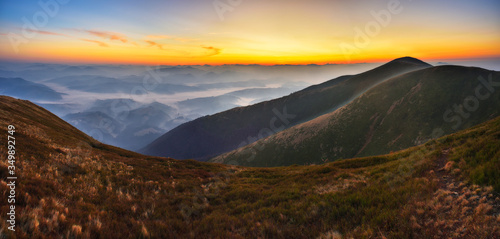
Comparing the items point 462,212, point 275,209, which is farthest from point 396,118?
point 275,209

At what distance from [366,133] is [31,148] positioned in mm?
117109

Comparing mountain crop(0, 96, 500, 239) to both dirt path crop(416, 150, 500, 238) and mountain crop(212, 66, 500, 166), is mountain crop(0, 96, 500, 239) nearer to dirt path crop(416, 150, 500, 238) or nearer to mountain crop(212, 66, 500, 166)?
dirt path crop(416, 150, 500, 238)

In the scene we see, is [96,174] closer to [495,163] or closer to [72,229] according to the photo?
[72,229]

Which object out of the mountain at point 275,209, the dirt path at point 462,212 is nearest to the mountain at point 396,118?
the mountain at point 275,209

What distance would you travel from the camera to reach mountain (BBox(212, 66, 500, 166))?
3174 inches

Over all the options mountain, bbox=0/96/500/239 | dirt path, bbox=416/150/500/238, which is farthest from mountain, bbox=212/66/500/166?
dirt path, bbox=416/150/500/238

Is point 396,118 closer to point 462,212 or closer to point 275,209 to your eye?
point 462,212

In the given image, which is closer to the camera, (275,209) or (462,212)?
(462,212)

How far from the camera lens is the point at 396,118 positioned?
320 feet

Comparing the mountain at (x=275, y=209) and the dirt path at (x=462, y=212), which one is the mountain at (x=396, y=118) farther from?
the dirt path at (x=462, y=212)

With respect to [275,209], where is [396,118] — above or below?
below

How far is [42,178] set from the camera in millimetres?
8859

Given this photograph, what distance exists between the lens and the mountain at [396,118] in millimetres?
80625

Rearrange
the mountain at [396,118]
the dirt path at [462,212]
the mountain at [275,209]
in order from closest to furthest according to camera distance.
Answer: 1. the dirt path at [462,212]
2. the mountain at [275,209]
3. the mountain at [396,118]
